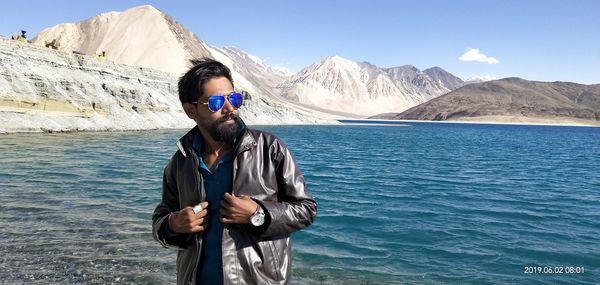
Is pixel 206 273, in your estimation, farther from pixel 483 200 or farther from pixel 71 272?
pixel 483 200

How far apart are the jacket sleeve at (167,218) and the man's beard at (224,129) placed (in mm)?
453

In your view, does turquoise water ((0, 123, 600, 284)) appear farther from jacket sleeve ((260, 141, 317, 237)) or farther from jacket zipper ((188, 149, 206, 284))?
jacket sleeve ((260, 141, 317, 237))

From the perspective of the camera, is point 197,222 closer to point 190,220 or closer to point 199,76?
point 190,220

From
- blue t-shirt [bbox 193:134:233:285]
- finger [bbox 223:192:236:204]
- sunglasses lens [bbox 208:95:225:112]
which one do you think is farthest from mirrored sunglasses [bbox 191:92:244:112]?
finger [bbox 223:192:236:204]

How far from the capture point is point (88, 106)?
52438 mm

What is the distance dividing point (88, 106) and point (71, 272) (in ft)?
165

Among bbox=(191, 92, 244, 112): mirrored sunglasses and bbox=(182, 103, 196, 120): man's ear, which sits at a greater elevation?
bbox=(191, 92, 244, 112): mirrored sunglasses

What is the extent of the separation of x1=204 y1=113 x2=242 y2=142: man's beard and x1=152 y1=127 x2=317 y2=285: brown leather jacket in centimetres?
9

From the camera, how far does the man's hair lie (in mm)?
3256

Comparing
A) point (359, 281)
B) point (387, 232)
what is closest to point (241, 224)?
point (359, 281)

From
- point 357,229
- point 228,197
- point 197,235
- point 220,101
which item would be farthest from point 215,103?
point 357,229

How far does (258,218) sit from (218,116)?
0.82m

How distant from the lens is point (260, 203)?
3.00 m

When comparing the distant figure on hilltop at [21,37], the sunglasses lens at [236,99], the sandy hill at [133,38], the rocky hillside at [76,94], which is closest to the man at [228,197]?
the sunglasses lens at [236,99]
